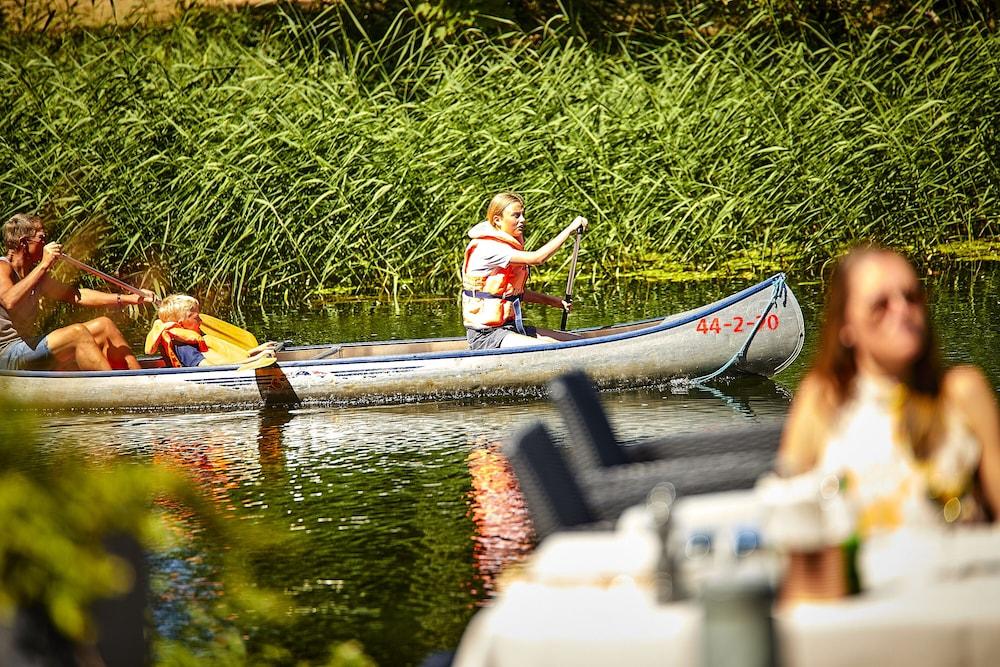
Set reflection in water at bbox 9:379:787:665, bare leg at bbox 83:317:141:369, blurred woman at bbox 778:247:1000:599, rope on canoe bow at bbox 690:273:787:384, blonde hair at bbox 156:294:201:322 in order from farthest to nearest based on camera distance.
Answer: bare leg at bbox 83:317:141:369
blonde hair at bbox 156:294:201:322
rope on canoe bow at bbox 690:273:787:384
reflection in water at bbox 9:379:787:665
blurred woman at bbox 778:247:1000:599

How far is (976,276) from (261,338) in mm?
5908

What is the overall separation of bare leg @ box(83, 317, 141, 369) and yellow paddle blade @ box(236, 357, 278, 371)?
2.92 feet

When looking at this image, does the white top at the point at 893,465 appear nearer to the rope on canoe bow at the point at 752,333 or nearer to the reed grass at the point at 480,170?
the rope on canoe bow at the point at 752,333

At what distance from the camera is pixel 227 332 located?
10703 mm

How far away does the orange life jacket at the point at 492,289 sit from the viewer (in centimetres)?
999

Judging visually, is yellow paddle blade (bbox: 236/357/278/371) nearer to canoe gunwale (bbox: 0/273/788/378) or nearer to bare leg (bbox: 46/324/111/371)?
canoe gunwale (bbox: 0/273/788/378)

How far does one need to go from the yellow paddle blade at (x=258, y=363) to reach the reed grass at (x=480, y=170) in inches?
151

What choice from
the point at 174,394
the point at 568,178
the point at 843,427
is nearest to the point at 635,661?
the point at 843,427

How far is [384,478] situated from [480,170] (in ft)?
22.1

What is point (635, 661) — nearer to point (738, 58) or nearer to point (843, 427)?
point (843, 427)

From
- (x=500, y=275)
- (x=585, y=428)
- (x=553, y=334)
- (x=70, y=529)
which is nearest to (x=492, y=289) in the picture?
(x=500, y=275)

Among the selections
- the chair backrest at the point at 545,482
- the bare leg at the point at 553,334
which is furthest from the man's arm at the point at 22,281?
the chair backrest at the point at 545,482

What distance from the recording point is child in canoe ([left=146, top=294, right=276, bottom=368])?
10453 mm

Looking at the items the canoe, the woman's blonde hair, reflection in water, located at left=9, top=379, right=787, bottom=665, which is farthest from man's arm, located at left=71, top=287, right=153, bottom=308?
the woman's blonde hair
